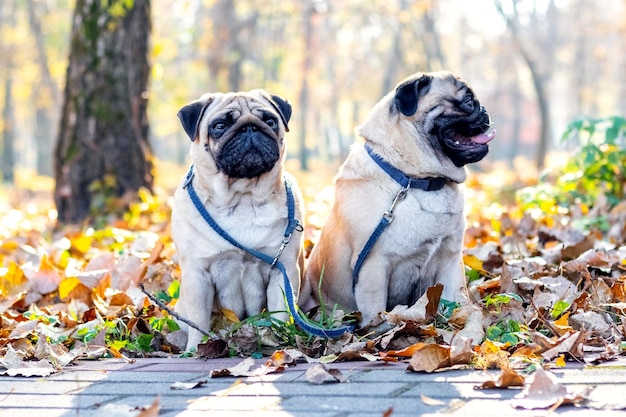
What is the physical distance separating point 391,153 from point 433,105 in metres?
0.34

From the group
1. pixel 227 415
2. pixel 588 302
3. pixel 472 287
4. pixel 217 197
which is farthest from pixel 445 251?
pixel 227 415

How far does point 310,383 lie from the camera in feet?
9.91

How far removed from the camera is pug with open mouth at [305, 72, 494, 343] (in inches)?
165

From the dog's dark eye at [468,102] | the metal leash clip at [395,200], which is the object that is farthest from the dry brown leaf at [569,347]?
the dog's dark eye at [468,102]

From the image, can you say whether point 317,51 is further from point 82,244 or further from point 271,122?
point 271,122

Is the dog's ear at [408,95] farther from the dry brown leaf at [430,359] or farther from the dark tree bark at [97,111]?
the dark tree bark at [97,111]

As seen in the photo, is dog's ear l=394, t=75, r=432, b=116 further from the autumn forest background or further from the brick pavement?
the brick pavement

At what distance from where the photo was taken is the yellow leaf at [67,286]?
16.4 feet

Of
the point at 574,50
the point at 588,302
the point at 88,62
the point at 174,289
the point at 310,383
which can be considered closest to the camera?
the point at 310,383

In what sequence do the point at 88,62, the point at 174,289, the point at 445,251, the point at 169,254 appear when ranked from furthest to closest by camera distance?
the point at 88,62 → the point at 169,254 → the point at 174,289 → the point at 445,251

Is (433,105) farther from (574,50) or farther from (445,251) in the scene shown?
(574,50)

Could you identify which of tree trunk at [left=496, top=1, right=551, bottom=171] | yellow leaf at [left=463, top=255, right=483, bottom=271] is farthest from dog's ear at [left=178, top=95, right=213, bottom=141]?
tree trunk at [left=496, top=1, right=551, bottom=171]

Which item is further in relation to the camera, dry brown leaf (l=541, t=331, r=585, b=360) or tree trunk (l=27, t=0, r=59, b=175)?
tree trunk (l=27, t=0, r=59, b=175)

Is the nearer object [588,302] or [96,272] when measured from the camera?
[588,302]
